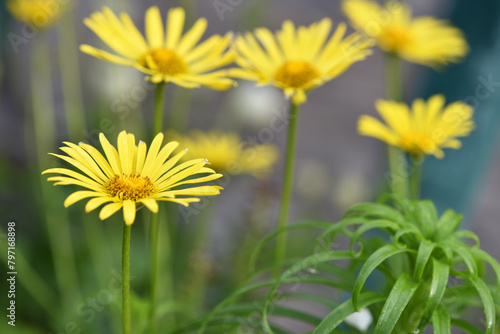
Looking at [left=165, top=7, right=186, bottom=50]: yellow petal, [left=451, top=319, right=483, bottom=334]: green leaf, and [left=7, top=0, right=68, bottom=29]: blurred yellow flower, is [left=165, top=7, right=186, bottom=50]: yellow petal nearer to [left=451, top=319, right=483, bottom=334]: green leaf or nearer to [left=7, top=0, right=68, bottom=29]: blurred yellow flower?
[left=7, top=0, right=68, bottom=29]: blurred yellow flower

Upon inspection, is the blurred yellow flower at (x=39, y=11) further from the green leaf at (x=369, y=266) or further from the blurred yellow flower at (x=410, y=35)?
the green leaf at (x=369, y=266)

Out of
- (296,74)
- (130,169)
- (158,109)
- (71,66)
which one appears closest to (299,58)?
(296,74)

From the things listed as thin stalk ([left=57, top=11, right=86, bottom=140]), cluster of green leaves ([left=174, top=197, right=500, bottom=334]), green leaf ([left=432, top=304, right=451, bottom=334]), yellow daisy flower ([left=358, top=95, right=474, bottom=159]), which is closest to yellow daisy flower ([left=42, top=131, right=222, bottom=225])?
cluster of green leaves ([left=174, top=197, right=500, bottom=334])

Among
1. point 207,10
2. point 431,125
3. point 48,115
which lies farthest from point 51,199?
point 207,10

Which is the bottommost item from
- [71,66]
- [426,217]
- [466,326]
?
[466,326]

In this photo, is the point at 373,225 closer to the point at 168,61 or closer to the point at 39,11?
the point at 168,61

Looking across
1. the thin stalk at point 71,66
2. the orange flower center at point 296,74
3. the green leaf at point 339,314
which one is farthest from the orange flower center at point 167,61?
the thin stalk at point 71,66
